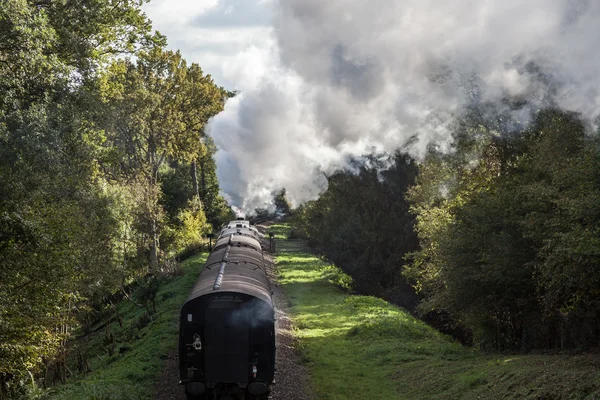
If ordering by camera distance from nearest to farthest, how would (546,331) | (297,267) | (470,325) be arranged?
(546,331)
(470,325)
(297,267)

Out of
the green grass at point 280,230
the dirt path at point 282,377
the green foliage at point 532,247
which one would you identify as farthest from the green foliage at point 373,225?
the green grass at point 280,230

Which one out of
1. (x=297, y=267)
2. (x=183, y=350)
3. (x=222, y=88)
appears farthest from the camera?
(x=222, y=88)

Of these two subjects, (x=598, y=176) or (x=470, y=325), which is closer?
(x=598, y=176)

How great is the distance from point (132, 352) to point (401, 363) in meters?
9.95

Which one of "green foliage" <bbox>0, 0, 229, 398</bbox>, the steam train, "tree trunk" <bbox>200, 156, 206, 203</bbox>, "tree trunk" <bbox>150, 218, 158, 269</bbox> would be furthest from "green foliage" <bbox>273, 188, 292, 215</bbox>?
the steam train

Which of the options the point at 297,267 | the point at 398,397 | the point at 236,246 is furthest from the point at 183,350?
the point at 297,267

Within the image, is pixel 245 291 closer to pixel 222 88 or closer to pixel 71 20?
pixel 71 20

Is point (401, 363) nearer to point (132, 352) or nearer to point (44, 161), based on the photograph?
point (132, 352)

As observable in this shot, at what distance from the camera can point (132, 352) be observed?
22109 mm

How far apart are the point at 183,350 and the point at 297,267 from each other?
94.1 ft

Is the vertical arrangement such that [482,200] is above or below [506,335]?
above

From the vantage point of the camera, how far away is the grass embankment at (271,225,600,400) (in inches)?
540

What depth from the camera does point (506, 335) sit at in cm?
2261

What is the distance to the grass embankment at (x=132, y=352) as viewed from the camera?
1597 cm
